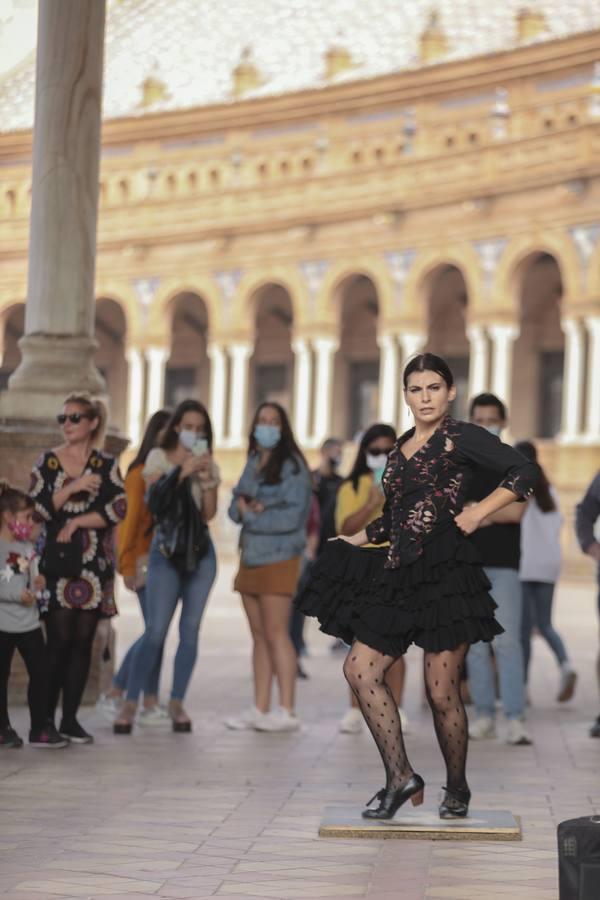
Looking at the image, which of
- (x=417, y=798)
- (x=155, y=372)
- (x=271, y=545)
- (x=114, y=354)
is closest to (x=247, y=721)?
(x=271, y=545)

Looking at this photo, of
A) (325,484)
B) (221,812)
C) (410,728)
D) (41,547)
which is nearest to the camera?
(221,812)

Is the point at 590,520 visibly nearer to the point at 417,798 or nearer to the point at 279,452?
the point at 279,452

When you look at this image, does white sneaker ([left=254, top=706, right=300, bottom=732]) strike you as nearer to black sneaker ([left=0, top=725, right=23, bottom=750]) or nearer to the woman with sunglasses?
the woman with sunglasses

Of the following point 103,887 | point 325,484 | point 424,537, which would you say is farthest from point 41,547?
point 325,484

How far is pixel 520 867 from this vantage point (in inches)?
196

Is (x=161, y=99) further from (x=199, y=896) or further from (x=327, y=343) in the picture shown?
(x=199, y=896)

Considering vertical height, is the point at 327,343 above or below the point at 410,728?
above

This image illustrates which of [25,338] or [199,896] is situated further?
[25,338]

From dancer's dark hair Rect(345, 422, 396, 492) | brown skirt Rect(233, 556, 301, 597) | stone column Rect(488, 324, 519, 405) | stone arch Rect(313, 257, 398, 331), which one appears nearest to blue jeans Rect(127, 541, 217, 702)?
brown skirt Rect(233, 556, 301, 597)

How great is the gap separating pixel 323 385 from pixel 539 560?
27284 millimetres

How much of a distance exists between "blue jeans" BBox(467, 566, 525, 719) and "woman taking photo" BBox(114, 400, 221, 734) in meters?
1.38

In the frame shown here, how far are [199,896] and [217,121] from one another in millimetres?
36978

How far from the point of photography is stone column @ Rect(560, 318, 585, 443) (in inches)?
1268

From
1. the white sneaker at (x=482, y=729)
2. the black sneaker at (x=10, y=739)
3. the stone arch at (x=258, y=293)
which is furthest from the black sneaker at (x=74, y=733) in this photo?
the stone arch at (x=258, y=293)
